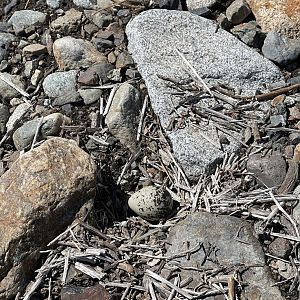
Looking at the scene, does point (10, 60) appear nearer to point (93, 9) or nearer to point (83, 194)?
point (93, 9)

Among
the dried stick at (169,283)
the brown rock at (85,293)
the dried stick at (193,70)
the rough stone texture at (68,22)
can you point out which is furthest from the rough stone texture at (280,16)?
the brown rock at (85,293)

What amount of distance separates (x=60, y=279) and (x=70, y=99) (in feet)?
3.15

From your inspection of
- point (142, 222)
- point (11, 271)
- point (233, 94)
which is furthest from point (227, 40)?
point (11, 271)

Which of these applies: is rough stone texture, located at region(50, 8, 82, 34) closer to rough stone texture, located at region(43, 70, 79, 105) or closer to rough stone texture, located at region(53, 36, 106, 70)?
rough stone texture, located at region(53, 36, 106, 70)

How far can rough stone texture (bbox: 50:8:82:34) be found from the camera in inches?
148

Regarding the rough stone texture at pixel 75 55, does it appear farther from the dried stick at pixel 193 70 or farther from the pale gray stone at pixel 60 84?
the dried stick at pixel 193 70

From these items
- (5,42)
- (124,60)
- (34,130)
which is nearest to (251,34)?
(124,60)

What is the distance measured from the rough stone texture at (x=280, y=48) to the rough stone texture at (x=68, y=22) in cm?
101

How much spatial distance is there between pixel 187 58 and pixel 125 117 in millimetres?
448

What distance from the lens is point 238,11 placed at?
12.0 feet

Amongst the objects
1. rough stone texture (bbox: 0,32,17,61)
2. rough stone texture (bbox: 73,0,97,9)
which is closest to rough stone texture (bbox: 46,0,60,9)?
rough stone texture (bbox: 73,0,97,9)

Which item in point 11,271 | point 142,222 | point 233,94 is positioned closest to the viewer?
point 11,271

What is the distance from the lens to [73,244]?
9.61 ft

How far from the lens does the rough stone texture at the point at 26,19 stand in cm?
381
